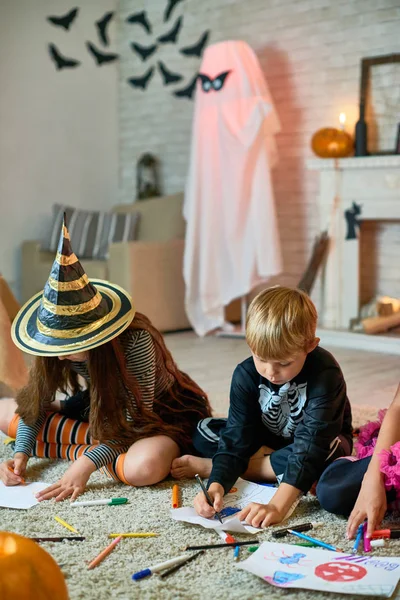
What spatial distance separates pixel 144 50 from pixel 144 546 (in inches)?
170

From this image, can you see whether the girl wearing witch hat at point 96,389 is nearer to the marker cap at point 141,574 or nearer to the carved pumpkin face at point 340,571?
the marker cap at point 141,574

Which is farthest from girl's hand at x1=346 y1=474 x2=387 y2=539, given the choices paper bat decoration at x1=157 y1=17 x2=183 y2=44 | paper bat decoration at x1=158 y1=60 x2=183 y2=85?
paper bat decoration at x1=157 y1=17 x2=183 y2=44

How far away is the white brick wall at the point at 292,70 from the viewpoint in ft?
14.3

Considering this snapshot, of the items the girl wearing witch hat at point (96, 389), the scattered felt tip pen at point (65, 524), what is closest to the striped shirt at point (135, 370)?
the girl wearing witch hat at point (96, 389)

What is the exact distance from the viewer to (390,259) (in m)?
4.38

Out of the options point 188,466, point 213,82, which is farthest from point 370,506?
point 213,82

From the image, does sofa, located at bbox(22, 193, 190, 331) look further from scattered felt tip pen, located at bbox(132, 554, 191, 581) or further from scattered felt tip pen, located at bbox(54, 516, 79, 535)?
scattered felt tip pen, located at bbox(132, 554, 191, 581)

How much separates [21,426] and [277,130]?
269 cm

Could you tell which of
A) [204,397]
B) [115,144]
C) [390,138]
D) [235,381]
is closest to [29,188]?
[115,144]

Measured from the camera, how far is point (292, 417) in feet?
6.08

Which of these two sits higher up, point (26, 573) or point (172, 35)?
point (172, 35)

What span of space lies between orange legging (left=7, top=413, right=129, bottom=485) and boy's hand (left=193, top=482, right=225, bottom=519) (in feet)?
1.63

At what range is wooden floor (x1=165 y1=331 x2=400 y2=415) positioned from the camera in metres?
2.99

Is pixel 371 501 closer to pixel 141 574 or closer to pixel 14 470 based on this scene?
pixel 141 574
